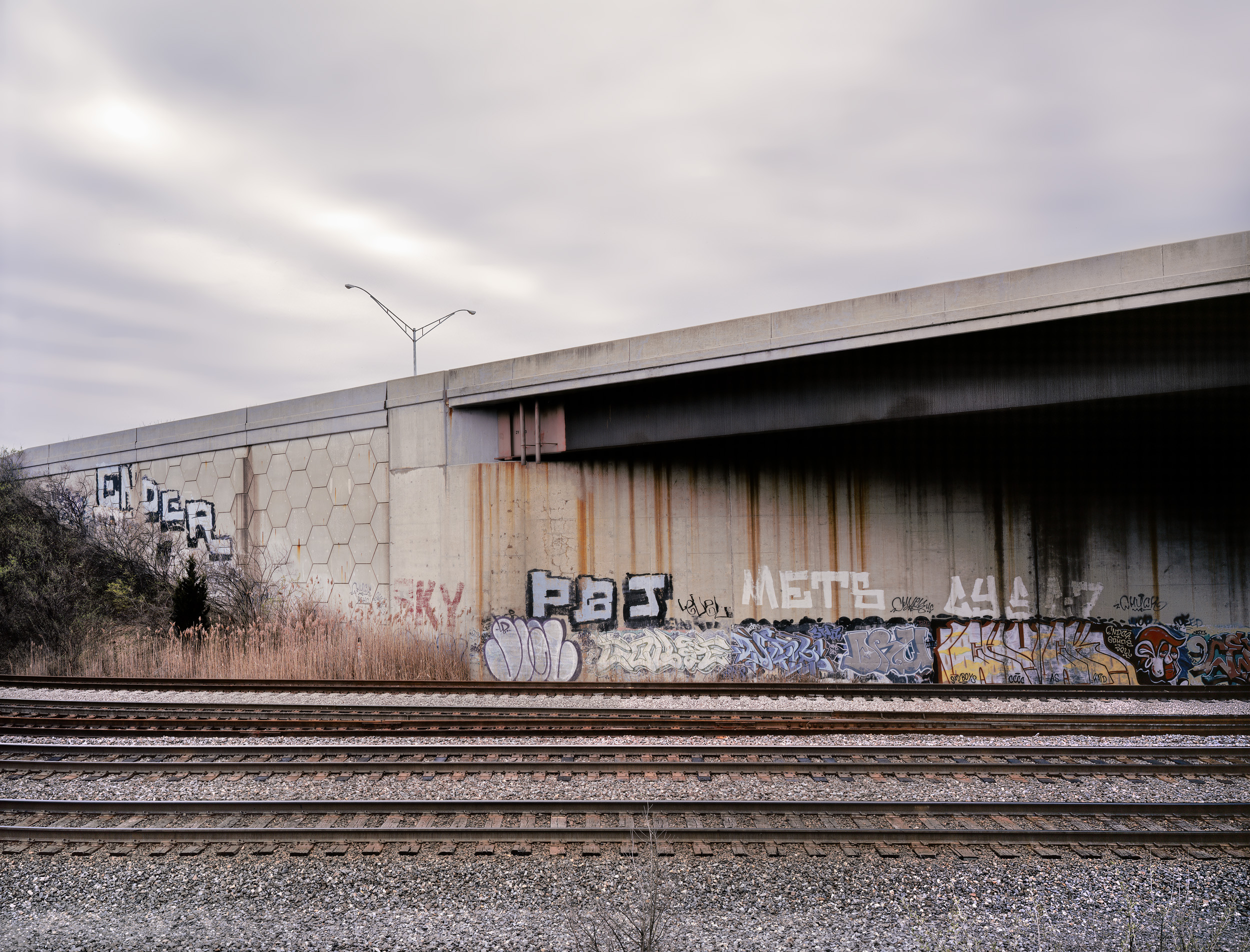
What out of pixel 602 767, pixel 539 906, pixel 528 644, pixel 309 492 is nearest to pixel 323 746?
pixel 602 767

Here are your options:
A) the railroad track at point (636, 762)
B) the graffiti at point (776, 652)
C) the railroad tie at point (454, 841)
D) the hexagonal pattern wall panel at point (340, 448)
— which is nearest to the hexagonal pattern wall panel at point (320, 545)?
the hexagonal pattern wall panel at point (340, 448)

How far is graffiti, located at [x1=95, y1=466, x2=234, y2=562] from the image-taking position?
17828mm

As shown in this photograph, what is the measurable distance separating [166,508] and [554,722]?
15.7 meters

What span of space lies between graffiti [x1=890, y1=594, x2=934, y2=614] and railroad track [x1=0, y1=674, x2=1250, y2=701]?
4.90 ft

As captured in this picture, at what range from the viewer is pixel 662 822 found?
5785mm

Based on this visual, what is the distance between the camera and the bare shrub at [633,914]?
4086mm

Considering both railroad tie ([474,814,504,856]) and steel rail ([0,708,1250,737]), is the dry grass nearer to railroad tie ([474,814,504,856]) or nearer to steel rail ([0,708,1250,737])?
steel rail ([0,708,1250,737])

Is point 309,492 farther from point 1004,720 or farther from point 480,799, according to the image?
point 1004,720

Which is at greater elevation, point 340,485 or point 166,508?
point 340,485

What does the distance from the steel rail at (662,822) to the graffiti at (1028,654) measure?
605 centimetres

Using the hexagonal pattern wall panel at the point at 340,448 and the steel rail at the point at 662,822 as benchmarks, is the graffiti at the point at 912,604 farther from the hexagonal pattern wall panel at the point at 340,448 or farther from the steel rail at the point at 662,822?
the hexagonal pattern wall panel at the point at 340,448

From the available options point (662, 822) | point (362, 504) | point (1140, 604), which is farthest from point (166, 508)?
point (1140, 604)

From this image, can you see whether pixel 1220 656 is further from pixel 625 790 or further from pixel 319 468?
pixel 319 468

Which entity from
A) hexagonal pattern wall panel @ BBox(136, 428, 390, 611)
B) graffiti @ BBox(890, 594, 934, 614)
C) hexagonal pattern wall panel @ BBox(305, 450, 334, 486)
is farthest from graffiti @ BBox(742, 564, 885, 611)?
hexagonal pattern wall panel @ BBox(305, 450, 334, 486)
